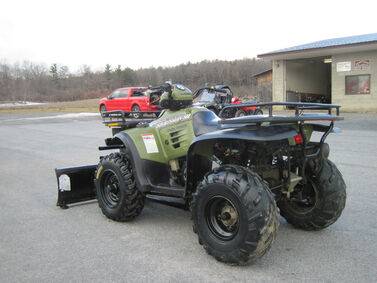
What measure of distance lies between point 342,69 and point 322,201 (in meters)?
23.7

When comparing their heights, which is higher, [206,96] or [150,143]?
[150,143]

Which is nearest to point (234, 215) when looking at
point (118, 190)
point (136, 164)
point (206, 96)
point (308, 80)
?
point (136, 164)

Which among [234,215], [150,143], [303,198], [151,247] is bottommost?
[151,247]

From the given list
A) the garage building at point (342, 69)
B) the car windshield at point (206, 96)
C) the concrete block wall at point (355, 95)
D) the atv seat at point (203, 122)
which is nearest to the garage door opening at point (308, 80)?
the garage building at point (342, 69)

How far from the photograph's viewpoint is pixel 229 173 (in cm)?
389

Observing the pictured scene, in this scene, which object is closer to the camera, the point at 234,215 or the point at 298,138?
the point at 234,215

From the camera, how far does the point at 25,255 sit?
14.1 feet

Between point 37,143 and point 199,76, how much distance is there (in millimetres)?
54226

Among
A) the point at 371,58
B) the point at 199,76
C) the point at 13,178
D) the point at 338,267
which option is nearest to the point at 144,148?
the point at 338,267

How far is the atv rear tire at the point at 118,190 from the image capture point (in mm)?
5098

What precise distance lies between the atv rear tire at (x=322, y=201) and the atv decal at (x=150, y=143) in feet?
5.21

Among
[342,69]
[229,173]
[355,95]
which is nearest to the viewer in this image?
[229,173]

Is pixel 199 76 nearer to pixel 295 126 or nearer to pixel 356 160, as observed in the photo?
pixel 356 160

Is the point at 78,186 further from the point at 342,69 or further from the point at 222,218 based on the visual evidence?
the point at 342,69
